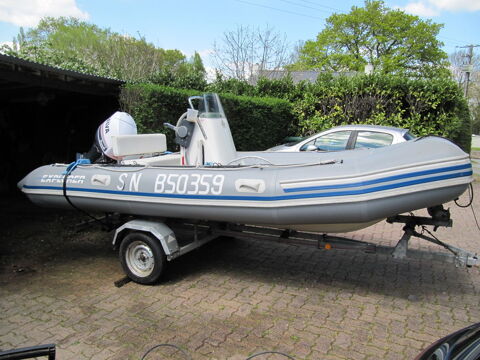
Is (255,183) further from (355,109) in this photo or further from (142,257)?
(355,109)

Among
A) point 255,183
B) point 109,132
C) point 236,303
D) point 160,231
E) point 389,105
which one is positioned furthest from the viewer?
point 389,105

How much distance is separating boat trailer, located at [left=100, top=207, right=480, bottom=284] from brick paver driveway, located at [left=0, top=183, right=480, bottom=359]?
11.4 inches

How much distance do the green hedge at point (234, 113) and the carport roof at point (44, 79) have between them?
753mm

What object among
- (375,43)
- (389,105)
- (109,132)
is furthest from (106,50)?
(375,43)

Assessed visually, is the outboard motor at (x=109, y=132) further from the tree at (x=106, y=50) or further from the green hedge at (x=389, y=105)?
the tree at (x=106, y=50)

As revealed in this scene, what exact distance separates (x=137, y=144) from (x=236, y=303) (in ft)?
9.06

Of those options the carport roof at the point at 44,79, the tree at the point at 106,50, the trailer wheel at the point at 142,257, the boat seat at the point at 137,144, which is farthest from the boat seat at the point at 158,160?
the tree at the point at 106,50

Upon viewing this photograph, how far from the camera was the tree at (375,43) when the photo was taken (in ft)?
145

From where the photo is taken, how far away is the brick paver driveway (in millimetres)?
3424

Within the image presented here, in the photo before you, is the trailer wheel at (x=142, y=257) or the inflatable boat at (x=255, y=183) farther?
the trailer wheel at (x=142, y=257)

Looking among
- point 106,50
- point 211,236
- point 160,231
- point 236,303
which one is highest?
point 106,50

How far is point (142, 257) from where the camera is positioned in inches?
189

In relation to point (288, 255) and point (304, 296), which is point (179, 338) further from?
point (288, 255)

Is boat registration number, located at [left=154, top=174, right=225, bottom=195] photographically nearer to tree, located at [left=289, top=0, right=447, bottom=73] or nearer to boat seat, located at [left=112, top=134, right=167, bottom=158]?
boat seat, located at [left=112, top=134, right=167, bottom=158]
